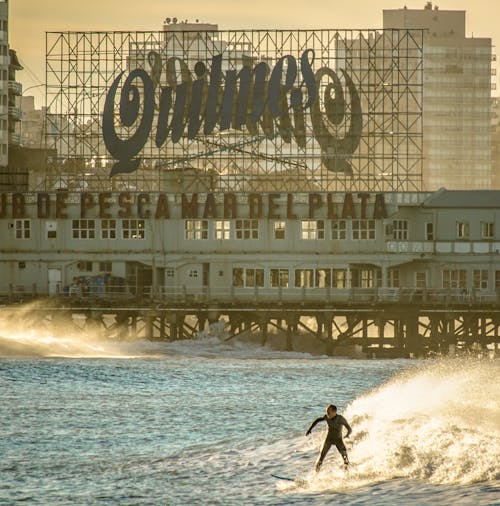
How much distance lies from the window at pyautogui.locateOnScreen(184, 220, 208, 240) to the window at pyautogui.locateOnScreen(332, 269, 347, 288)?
9.73 meters

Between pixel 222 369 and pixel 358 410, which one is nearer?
pixel 358 410

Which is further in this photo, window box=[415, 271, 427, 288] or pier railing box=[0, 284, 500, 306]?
window box=[415, 271, 427, 288]

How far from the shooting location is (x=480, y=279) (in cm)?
10988

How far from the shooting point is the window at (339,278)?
111 m

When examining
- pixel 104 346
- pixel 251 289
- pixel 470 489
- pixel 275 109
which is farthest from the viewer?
pixel 275 109

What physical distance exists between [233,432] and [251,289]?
5142cm

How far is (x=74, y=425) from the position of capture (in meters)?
59.8

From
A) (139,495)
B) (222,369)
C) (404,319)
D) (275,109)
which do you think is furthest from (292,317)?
(139,495)

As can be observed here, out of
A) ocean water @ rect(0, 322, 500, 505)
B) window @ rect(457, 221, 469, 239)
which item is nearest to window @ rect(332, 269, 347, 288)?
window @ rect(457, 221, 469, 239)

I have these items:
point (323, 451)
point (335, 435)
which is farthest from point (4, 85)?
point (335, 435)

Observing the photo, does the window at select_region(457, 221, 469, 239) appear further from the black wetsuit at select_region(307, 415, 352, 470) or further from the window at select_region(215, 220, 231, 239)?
the black wetsuit at select_region(307, 415, 352, 470)

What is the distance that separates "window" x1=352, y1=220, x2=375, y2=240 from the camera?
111 meters

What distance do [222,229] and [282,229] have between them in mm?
4356

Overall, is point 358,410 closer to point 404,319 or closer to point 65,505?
point 65,505
